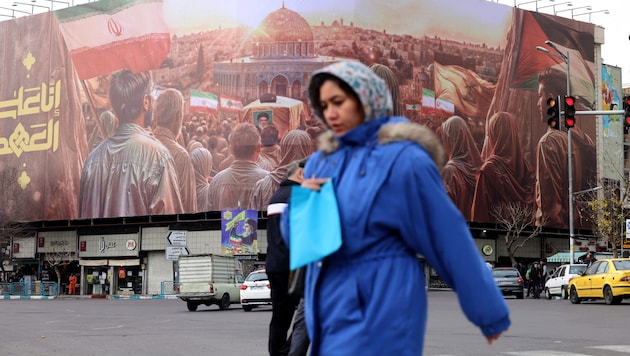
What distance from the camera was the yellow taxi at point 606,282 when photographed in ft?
92.4

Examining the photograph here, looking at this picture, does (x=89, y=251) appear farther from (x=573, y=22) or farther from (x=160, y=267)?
(x=573, y=22)

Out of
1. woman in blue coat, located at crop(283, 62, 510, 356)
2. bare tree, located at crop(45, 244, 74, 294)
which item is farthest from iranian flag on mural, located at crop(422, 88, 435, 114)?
woman in blue coat, located at crop(283, 62, 510, 356)

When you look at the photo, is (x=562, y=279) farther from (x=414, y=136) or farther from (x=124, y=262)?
(x=414, y=136)

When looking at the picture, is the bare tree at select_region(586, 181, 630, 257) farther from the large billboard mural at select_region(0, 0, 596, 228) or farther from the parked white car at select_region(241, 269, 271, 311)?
the parked white car at select_region(241, 269, 271, 311)

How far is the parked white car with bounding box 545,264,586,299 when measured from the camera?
3834cm

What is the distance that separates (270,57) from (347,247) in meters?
62.9

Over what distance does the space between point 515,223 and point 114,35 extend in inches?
1302

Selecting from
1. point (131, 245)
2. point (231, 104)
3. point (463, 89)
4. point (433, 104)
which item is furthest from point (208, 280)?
point (463, 89)

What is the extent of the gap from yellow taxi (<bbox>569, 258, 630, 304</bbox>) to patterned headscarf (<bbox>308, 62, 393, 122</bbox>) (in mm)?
26148

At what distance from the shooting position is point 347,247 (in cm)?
331

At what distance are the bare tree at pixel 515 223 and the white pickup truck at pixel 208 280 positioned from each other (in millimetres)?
35443

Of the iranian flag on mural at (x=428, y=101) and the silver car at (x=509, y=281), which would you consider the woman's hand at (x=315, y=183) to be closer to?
the silver car at (x=509, y=281)

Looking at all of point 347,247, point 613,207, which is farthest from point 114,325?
point 613,207

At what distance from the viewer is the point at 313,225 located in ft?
11.2
